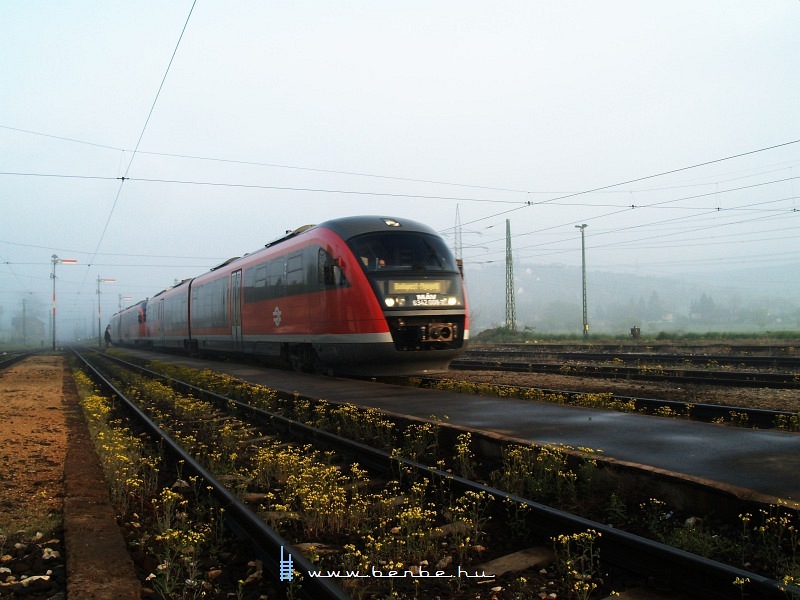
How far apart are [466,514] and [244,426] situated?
18.5 ft

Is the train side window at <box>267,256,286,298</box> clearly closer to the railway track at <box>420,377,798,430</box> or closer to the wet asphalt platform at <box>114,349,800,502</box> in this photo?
the wet asphalt platform at <box>114,349,800,502</box>

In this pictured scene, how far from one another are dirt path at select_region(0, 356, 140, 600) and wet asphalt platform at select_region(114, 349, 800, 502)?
3.83 m

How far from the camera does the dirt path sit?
3.79m

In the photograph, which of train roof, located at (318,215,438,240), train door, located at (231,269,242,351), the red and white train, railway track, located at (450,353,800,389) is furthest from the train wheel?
railway track, located at (450,353,800,389)

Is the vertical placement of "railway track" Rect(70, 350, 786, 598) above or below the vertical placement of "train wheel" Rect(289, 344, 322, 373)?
below

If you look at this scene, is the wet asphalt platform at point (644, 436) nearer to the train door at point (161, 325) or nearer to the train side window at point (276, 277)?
the train side window at point (276, 277)

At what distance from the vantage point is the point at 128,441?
314 inches

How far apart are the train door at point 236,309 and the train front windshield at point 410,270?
854cm

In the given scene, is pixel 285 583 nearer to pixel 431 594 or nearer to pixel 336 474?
pixel 431 594

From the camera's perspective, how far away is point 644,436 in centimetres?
651

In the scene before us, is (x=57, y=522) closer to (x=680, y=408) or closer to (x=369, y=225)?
(x=680, y=408)

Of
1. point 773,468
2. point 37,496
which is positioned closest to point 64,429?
point 37,496

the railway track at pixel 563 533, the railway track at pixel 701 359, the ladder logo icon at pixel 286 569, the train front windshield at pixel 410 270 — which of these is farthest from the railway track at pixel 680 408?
the railway track at pixel 701 359

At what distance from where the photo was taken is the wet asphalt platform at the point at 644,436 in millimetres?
4770
